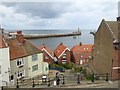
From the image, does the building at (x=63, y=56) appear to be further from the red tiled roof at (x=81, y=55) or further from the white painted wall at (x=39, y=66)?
the white painted wall at (x=39, y=66)

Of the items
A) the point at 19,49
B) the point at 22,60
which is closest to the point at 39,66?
the point at 22,60

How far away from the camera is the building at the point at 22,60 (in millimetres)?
26391

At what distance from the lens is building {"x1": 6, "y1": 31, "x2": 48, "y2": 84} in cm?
2639

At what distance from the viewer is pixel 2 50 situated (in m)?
23.5

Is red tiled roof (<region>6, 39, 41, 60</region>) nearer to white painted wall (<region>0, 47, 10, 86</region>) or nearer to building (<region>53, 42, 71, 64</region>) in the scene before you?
white painted wall (<region>0, 47, 10, 86</region>)

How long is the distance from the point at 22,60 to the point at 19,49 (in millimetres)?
1508

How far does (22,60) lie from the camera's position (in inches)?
1100

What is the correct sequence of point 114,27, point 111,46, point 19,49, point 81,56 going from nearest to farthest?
point 111,46, point 114,27, point 19,49, point 81,56

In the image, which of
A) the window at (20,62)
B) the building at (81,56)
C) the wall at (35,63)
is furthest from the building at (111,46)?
the building at (81,56)

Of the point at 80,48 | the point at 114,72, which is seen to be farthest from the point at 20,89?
the point at 80,48

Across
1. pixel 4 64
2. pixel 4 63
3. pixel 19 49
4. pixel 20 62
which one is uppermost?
pixel 19 49

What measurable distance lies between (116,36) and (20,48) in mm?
13913

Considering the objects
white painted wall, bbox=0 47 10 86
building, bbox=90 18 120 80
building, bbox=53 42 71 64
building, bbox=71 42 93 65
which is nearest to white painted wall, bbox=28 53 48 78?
white painted wall, bbox=0 47 10 86

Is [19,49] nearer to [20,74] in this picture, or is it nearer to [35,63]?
[20,74]
